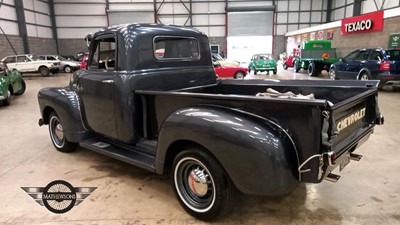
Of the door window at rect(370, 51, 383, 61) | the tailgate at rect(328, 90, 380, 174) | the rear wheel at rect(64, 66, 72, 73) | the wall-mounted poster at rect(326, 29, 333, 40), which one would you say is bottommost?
the rear wheel at rect(64, 66, 72, 73)

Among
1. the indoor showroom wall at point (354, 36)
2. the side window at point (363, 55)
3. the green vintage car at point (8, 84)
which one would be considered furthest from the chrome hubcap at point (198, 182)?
the indoor showroom wall at point (354, 36)

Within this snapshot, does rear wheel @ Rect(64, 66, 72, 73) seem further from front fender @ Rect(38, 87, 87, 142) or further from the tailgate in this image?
the tailgate

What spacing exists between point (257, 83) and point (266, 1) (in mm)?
23191

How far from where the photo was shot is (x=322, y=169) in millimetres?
1941

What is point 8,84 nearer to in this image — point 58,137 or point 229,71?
point 58,137

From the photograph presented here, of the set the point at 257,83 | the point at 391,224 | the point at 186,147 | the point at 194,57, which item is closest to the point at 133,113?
the point at 186,147

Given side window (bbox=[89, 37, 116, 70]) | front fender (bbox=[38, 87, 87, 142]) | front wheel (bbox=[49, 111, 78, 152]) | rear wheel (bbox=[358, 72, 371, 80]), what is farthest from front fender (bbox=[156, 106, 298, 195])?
rear wheel (bbox=[358, 72, 371, 80])

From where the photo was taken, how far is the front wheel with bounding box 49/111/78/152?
13.6ft

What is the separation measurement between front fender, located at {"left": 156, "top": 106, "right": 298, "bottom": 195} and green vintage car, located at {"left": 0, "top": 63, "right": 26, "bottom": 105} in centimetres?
765

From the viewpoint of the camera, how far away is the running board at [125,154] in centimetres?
282

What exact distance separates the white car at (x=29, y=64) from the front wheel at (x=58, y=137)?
15038 mm

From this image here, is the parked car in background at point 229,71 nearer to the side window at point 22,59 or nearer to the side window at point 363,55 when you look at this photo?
the side window at point 363,55

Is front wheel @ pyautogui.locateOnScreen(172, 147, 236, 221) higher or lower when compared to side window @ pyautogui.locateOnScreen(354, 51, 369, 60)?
lower

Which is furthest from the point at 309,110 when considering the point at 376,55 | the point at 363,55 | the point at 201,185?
the point at 363,55
